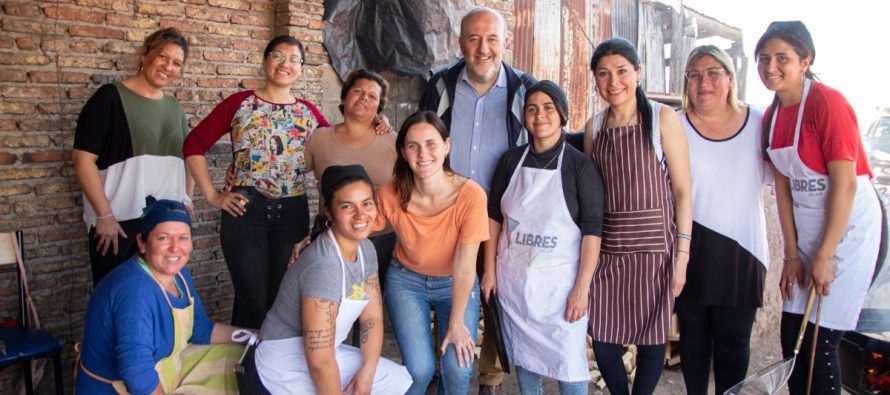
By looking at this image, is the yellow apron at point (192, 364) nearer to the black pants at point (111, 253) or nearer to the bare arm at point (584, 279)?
the black pants at point (111, 253)

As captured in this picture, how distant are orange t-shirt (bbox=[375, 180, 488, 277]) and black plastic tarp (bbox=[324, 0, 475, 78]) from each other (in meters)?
2.37

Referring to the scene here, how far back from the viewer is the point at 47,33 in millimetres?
3703

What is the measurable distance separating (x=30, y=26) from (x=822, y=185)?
4.17m

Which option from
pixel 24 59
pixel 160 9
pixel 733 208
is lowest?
pixel 733 208

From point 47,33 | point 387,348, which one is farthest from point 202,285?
point 47,33

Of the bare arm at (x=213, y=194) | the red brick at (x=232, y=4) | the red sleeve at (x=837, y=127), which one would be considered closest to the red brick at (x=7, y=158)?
the bare arm at (x=213, y=194)

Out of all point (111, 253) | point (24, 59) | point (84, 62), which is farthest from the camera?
point (84, 62)

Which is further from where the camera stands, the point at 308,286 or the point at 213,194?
the point at 213,194

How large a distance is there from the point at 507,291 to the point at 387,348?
6.65 ft

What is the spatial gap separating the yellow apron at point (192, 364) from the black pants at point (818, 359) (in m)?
2.45

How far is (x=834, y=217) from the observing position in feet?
8.61

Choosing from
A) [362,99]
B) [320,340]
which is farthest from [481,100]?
[320,340]

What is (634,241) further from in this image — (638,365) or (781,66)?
(781,66)

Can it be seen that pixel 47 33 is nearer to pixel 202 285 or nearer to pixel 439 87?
pixel 202 285
